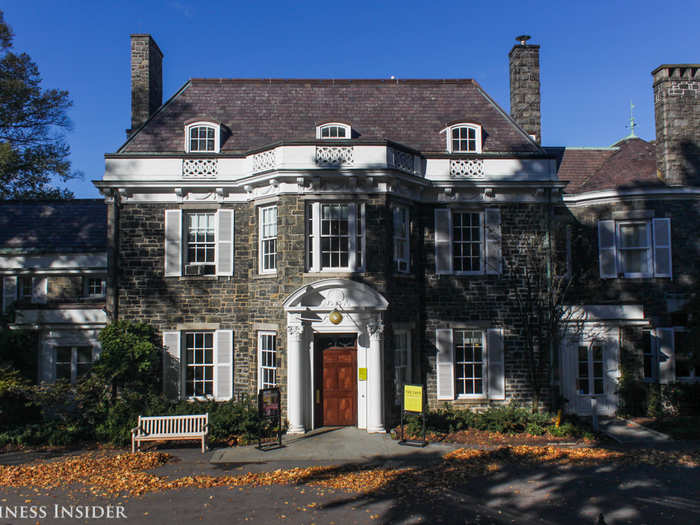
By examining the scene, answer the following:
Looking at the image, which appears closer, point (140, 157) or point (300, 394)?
point (300, 394)

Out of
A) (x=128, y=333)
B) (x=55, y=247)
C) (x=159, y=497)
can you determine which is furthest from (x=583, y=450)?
(x=55, y=247)

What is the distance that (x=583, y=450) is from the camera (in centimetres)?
1245

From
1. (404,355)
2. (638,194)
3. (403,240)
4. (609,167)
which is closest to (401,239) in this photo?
(403,240)

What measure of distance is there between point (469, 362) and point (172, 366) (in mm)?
8906

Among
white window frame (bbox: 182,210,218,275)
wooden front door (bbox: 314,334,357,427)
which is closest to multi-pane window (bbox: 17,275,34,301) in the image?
white window frame (bbox: 182,210,218,275)

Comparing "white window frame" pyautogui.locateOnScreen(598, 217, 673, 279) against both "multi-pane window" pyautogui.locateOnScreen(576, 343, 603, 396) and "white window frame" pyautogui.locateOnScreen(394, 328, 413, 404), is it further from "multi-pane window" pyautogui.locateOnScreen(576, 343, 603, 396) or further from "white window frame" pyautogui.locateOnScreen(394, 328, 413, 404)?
"white window frame" pyautogui.locateOnScreen(394, 328, 413, 404)

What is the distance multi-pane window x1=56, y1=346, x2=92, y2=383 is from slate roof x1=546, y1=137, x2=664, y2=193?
56.4 ft

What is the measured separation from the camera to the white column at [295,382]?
44.8 ft

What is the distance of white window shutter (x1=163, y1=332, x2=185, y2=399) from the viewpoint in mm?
15266

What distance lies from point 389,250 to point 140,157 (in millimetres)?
8043

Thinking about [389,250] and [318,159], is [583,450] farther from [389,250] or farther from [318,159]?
[318,159]

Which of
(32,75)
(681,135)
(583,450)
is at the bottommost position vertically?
(583,450)

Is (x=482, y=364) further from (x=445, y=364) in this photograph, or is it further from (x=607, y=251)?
(x=607, y=251)

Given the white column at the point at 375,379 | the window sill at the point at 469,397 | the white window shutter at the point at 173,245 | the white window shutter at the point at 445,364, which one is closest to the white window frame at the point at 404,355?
the white window shutter at the point at 445,364
